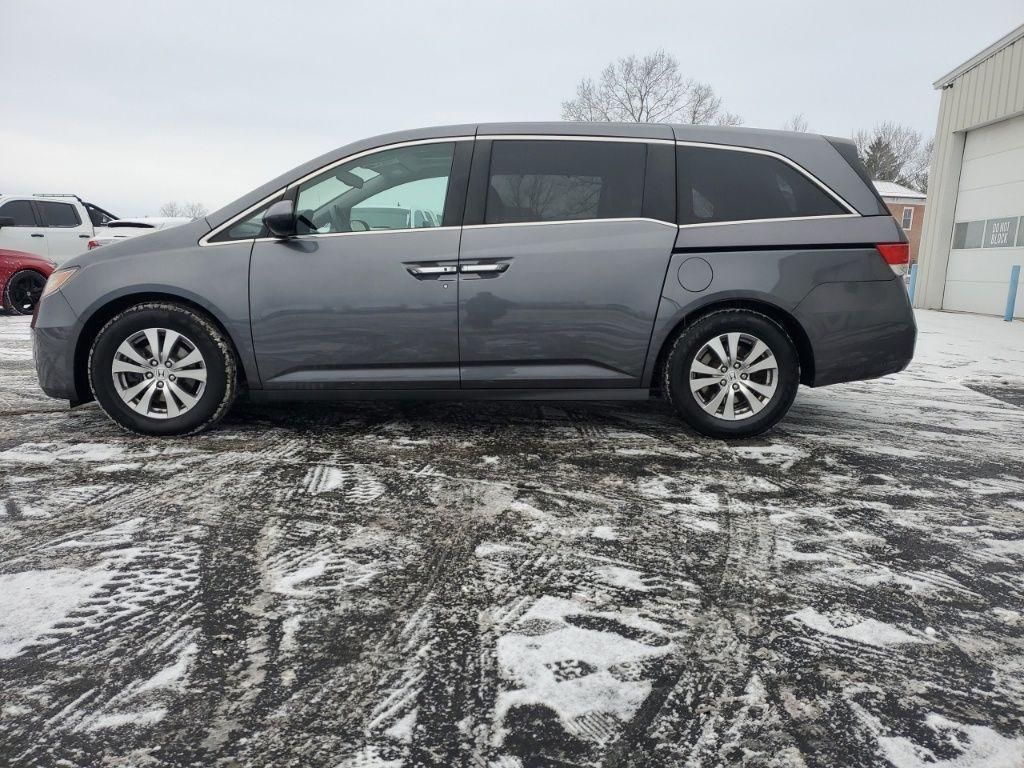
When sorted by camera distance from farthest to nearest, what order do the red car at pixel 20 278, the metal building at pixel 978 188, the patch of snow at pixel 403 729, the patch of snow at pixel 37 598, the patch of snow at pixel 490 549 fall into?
the metal building at pixel 978 188, the red car at pixel 20 278, the patch of snow at pixel 490 549, the patch of snow at pixel 37 598, the patch of snow at pixel 403 729

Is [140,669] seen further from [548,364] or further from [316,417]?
[316,417]

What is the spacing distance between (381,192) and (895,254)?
9.50ft

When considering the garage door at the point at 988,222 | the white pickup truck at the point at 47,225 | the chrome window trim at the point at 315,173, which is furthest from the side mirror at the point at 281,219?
the garage door at the point at 988,222

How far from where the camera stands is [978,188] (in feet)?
56.0

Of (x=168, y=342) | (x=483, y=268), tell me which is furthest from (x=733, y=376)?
(x=168, y=342)

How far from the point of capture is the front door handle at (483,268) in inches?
157

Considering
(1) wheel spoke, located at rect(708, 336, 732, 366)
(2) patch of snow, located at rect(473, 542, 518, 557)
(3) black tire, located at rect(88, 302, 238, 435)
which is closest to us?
(2) patch of snow, located at rect(473, 542, 518, 557)

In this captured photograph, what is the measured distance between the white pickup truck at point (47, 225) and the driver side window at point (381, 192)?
11772mm

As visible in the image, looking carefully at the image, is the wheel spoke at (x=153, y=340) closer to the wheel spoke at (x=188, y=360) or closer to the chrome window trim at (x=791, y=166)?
the wheel spoke at (x=188, y=360)

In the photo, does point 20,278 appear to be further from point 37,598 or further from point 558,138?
point 37,598

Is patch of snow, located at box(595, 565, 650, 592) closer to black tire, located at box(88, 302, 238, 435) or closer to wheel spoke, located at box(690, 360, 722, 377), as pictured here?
wheel spoke, located at box(690, 360, 722, 377)

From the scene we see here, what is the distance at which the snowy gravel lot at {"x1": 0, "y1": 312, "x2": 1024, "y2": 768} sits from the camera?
5.38ft

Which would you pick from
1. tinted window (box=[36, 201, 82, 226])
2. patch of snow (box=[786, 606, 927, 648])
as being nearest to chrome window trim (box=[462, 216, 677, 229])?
patch of snow (box=[786, 606, 927, 648])

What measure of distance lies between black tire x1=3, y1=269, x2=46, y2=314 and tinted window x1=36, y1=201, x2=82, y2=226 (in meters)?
1.90
